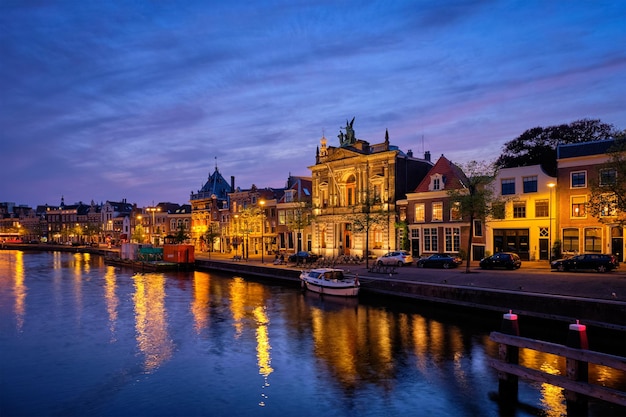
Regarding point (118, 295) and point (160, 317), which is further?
point (118, 295)

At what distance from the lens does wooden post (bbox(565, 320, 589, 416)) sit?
14867 mm

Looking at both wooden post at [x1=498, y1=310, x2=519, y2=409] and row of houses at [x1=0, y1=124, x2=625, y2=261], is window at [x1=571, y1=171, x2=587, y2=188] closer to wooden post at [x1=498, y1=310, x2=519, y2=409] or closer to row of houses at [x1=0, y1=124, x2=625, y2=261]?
row of houses at [x1=0, y1=124, x2=625, y2=261]

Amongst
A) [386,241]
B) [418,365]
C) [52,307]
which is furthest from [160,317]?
[386,241]

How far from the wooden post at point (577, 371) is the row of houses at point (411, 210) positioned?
2466 cm

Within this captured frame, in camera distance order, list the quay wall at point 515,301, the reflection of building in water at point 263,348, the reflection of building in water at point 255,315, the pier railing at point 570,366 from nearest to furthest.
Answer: the pier railing at point 570,366 < the reflection of building in water at point 263,348 < the reflection of building in water at point 255,315 < the quay wall at point 515,301

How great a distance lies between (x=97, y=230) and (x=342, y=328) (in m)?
157

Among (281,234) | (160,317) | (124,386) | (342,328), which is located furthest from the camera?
(281,234)

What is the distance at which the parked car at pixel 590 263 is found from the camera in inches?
1444

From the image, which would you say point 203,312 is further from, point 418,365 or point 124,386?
point 418,365

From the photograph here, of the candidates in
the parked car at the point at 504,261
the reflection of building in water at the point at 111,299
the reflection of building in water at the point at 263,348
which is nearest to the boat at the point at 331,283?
the reflection of building in water at the point at 263,348

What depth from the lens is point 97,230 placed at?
547ft

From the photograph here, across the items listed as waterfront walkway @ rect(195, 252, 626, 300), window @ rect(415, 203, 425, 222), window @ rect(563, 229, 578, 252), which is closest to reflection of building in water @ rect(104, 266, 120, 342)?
waterfront walkway @ rect(195, 252, 626, 300)

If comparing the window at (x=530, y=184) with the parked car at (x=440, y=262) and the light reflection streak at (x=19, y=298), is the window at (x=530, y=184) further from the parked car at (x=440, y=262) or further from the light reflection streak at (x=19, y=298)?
the light reflection streak at (x=19, y=298)

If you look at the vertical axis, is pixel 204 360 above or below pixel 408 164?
below
